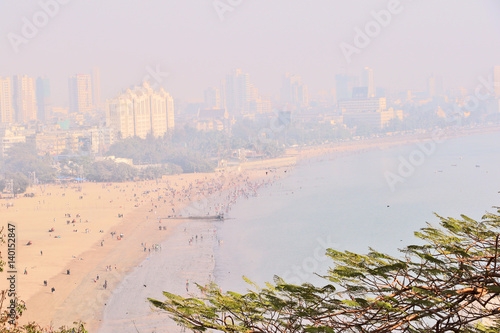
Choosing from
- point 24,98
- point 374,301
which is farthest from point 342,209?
point 24,98

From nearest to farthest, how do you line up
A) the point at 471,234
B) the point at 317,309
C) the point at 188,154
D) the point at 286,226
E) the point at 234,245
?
the point at 317,309 → the point at 471,234 → the point at 234,245 → the point at 286,226 → the point at 188,154

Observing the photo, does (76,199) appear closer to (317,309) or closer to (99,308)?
(99,308)

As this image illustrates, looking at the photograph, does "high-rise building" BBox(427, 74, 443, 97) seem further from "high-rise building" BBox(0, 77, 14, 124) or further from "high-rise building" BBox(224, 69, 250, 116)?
"high-rise building" BBox(0, 77, 14, 124)

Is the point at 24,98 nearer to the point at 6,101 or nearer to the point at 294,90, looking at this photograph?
the point at 6,101

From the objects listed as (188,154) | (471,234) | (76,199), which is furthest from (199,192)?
(471,234)

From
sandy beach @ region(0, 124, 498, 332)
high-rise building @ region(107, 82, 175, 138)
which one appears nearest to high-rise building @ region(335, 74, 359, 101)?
high-rise building @ region(107, 82, 175, 138)

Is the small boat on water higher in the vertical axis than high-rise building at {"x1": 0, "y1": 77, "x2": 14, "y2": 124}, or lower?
lower
